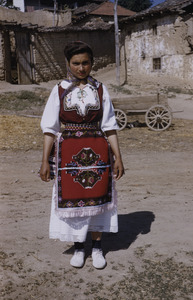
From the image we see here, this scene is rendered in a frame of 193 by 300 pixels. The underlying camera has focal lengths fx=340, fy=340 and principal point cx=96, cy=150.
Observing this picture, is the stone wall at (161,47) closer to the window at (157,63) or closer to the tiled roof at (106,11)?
the window at (157,63)

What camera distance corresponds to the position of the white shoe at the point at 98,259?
8.72ft

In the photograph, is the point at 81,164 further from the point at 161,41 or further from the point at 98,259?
the point at 161,41

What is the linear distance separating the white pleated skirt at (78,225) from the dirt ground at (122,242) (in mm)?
257

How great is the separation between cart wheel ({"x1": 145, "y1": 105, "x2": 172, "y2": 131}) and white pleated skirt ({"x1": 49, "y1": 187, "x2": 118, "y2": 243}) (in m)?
6.78

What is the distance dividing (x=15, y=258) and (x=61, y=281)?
0.54m

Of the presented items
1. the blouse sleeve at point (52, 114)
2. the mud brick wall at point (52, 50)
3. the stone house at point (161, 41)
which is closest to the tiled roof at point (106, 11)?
the mud brick wall at point (52, 50)

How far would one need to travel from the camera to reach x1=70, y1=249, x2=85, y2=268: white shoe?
8.79ft

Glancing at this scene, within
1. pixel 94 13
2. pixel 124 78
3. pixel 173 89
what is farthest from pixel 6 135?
pixel 94 13

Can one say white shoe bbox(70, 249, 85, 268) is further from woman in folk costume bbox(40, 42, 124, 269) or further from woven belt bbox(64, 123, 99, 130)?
woven belt bbox(64, 123, 99, 130)

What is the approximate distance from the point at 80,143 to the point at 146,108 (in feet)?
23.6

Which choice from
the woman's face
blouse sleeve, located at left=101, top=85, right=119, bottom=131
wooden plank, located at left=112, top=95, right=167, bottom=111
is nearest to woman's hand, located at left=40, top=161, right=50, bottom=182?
blouse sleeve, located at left=101, top=85, right=119, bottom=131

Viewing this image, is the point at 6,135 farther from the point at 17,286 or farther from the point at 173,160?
the point at 17,286

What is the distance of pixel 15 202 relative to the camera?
431 centimetres

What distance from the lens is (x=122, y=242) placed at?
3152 mm
